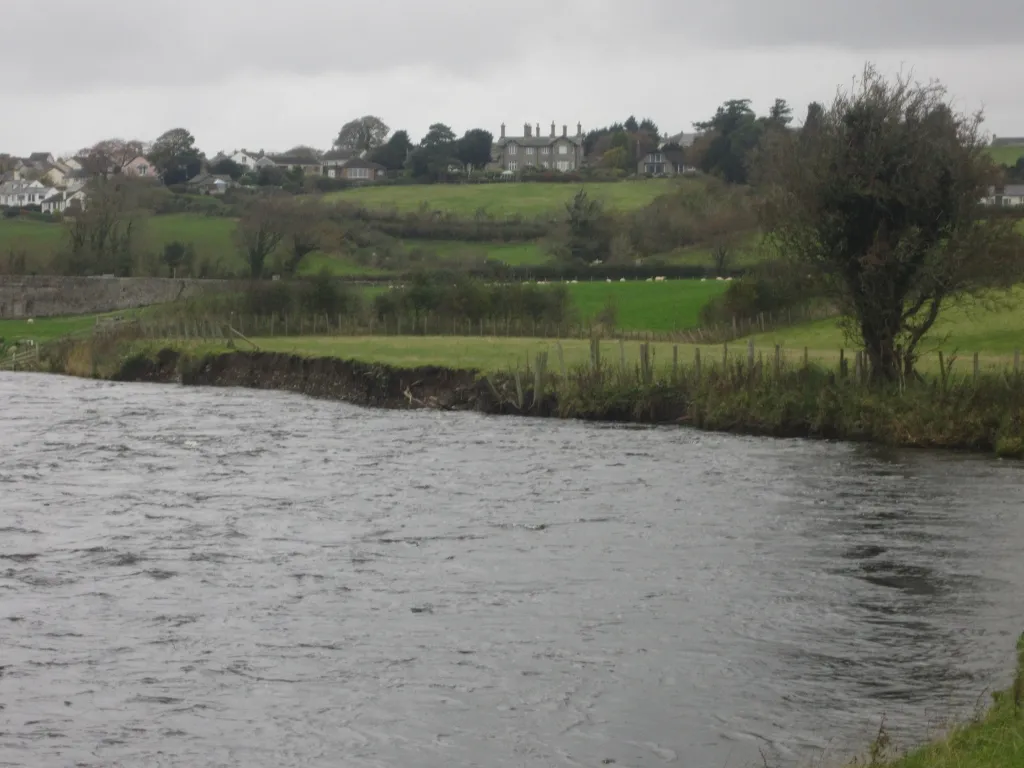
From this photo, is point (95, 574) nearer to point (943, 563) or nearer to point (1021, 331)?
point (943, 563)

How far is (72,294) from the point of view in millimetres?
113688

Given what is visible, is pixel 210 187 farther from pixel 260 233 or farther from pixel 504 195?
pixel 260 233

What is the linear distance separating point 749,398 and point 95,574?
2576 centimetres

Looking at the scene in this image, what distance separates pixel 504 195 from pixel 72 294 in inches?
2832

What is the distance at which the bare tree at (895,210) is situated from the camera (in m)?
44.5

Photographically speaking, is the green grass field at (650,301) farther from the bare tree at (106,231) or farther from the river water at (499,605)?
the river water at (499,605)

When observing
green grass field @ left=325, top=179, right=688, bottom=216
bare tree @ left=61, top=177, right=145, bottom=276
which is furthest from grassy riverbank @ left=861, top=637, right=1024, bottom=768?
green grass field @ left=325, top=179, right=688, bottom=216

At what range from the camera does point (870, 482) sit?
3372 cm

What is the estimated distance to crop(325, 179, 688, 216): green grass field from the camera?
162 metres

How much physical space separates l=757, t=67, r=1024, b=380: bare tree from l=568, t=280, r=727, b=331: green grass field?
35248 millimetres

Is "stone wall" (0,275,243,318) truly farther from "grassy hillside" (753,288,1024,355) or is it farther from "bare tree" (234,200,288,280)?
"grassy hillside" (753,288,1024,355)

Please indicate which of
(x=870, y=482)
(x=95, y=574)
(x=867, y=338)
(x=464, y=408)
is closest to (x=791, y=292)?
(x=867, y=338)

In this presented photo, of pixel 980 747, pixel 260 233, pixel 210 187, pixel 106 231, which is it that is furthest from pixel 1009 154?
pixel 980 747

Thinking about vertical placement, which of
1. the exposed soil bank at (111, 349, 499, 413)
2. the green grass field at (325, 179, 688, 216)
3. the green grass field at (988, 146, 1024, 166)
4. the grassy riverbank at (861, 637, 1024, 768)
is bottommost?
the exposed soil bank at (111, 349, 499, 413)
